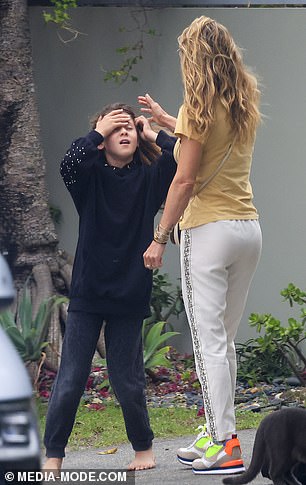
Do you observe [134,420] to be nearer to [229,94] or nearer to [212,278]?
[212,278]

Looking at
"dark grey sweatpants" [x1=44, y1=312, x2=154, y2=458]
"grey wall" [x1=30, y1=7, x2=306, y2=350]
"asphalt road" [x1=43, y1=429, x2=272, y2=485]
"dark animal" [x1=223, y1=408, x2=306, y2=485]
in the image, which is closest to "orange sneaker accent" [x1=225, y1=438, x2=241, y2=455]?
"asphalt road" [x1=43, y1=429, x2=272, y2=485]

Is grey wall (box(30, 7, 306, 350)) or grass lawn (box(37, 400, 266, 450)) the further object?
grey wall (box(30, 7, 306, 350))

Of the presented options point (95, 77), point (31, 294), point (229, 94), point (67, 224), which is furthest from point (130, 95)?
point (229, 94)

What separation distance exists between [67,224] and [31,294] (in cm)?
126

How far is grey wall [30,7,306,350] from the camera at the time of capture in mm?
8422

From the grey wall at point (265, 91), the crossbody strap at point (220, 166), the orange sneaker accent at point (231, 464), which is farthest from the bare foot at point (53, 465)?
the grey wall at point (265, 91)

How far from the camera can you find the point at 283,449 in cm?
497

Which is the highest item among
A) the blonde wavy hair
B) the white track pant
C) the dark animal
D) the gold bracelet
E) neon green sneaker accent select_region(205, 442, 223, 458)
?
the blonde wavy hair

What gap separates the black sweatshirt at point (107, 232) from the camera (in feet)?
17.4

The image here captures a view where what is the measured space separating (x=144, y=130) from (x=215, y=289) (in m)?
0.91

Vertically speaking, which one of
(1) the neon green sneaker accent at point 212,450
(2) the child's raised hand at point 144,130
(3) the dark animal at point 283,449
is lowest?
(1) the neon green sneaker accent at point 212,450

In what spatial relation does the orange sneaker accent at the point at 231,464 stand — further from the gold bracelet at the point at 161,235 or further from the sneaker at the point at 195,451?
the gold bracelet at the point at 161,235

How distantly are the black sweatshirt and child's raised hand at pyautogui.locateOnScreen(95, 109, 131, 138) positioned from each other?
0.06 metres

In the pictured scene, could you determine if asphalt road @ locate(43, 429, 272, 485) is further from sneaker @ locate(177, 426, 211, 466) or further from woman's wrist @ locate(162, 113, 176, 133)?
woman's wrist @ locate(162, 113, 176, 133)
